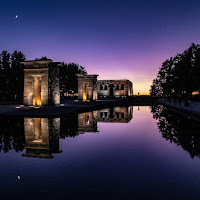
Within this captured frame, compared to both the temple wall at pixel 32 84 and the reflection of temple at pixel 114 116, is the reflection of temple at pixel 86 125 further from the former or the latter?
the temple wall at pixel 32 84

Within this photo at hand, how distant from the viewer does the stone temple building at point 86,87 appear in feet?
146

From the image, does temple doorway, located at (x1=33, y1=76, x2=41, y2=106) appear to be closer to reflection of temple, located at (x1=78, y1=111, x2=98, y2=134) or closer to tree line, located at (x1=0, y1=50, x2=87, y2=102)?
reflection of temple, located at (x1=78, y1=111, x2=98, y2=134)

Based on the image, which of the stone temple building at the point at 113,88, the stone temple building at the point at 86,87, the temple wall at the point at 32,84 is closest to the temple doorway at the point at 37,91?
the temple wall at the point at 32,84

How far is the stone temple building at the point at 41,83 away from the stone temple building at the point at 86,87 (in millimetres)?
18911

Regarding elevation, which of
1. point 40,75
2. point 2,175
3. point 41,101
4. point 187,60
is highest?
point 187,60

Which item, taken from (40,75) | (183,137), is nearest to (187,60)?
(40,75)

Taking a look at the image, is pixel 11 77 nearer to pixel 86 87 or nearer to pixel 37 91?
pixel 86 87

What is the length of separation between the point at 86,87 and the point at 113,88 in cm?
4635

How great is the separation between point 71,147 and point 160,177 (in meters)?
3.46

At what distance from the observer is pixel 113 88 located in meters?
91.9

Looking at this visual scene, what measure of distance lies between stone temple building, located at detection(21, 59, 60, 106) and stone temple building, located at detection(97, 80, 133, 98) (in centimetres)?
6645

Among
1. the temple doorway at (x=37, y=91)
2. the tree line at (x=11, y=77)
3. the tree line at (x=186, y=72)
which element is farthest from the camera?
the tree line at (x=11, y=77)

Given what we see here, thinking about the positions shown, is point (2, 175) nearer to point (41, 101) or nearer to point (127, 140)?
point (127, 140)

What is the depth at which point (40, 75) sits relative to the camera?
24.5 m
